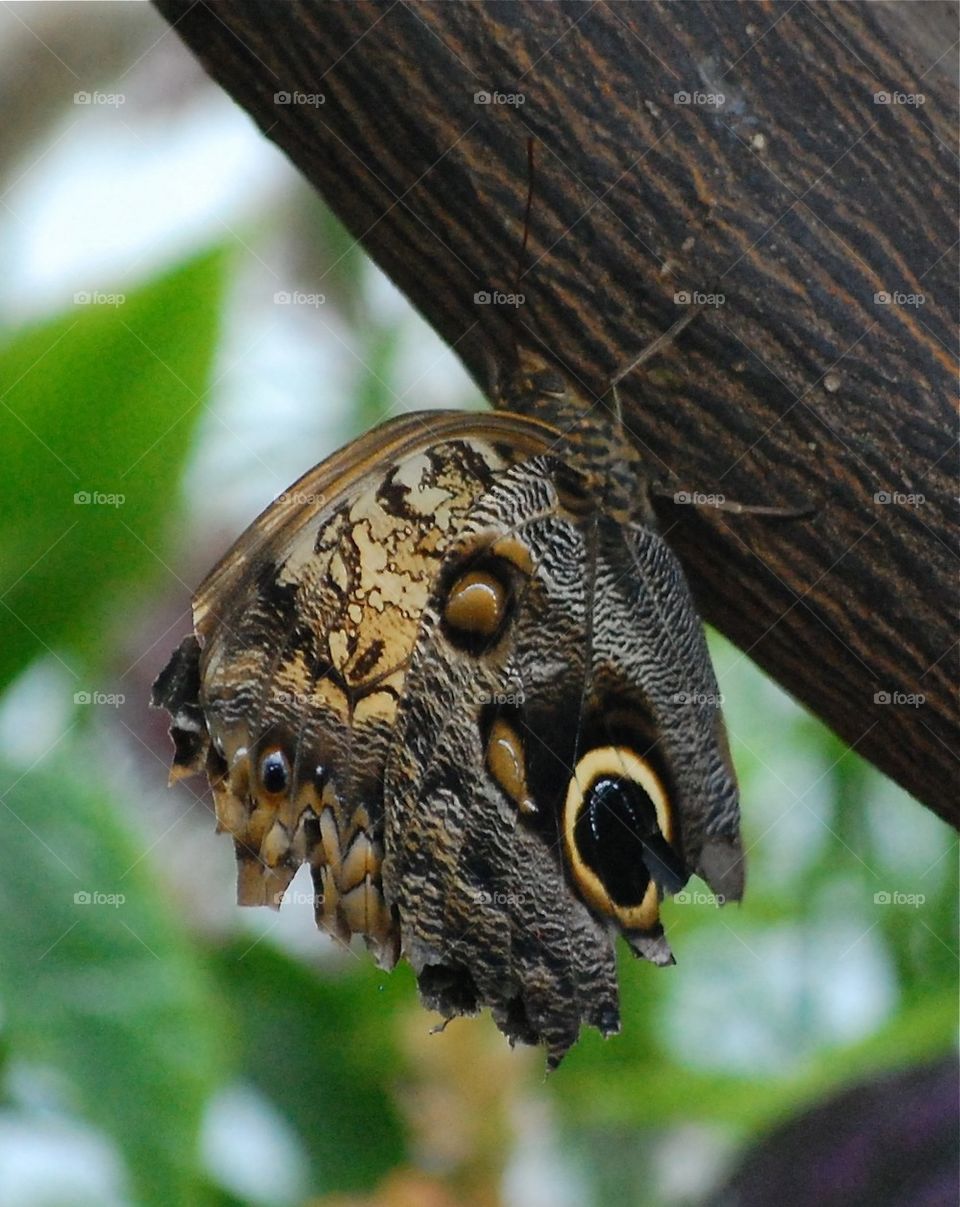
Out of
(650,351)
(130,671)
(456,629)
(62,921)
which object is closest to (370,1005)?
(62,921)

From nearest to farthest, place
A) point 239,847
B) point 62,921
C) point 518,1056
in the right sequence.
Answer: point 239,847 < point 62,921 < point 518,1056

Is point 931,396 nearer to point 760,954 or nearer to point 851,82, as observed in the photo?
point 851,82

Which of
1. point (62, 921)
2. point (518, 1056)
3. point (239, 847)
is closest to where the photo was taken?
point (239, 847)
